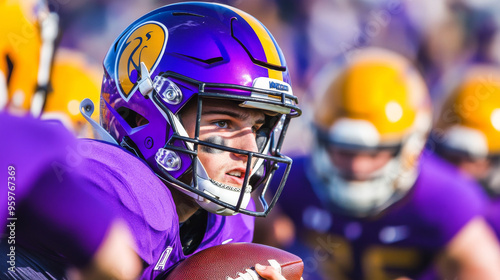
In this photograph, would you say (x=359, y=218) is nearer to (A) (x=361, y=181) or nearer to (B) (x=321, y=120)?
(A) (x=361, y=181)

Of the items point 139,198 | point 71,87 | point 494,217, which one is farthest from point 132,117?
point 494,217

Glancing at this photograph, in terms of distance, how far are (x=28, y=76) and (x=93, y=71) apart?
0.51m

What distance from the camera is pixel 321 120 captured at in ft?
11.7

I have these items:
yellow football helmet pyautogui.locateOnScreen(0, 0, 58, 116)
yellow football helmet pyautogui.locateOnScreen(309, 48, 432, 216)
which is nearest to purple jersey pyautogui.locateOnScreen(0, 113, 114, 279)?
yellow football helmet pyautogui.locateOnScreen(0, 0, 58, 116)

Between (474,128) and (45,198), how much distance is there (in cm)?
345

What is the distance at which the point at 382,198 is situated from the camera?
348 cm

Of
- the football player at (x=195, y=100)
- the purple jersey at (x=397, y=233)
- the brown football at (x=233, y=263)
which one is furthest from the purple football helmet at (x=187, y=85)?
the purple jersey at (x=397, y=233)

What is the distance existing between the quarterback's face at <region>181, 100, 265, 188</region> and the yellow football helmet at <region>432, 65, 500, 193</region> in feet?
8.86

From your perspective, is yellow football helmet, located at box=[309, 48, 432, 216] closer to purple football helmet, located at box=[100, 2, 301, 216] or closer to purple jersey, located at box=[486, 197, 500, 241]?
purple jersey, located at box=[486, 197, 500, 241]

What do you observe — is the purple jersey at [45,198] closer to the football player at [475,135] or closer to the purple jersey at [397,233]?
the purple jersey at [397,233]

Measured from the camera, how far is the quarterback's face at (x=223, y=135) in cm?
146

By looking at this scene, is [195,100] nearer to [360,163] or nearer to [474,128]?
[360,163]

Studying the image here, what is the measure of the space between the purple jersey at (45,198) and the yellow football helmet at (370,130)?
8.38 feet

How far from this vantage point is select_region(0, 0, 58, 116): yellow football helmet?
113 inches
